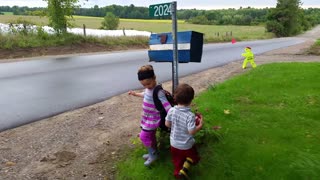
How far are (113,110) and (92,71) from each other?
22.4 feet

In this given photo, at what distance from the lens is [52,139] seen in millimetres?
6227

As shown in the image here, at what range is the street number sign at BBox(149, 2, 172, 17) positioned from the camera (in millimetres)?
5254

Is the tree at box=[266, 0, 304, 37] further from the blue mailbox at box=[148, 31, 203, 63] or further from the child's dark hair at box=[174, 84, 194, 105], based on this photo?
the child's dark hair at box=[174, 84, 194, 105]

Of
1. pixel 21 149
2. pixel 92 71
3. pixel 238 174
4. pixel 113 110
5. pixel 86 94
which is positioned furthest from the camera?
pixel 92 71

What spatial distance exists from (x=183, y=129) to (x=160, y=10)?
1945 millimetres

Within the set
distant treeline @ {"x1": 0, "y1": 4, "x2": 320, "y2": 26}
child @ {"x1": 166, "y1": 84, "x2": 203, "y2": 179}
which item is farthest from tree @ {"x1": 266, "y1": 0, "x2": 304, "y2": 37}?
child @ {"x1": 166, "y1": 84, "x2": 203, "y2": 179}

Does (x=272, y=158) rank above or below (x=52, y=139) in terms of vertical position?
above

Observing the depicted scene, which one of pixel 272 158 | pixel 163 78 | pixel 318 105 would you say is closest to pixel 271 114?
pixel 318 105

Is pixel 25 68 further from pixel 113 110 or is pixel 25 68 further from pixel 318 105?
pixel 318 105

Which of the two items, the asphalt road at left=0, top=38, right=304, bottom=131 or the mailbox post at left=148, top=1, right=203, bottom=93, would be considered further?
the asphalt road at left=0, top=38, right=304, bottom=131

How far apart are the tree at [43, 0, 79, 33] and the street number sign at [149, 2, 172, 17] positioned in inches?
783

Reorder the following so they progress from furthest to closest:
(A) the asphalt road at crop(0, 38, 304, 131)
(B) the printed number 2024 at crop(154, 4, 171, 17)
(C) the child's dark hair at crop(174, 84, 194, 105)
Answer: (A) the asphalt road at crop(0, 38, 304, 131) → (B) the printed number 2024 at crop(154, 4, 171, 17) → (C) the child's dark hair at crop(174, 84, 194, 105)

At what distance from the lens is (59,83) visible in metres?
11.9

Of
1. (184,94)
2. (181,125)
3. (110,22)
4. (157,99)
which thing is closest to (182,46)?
(157,99)
